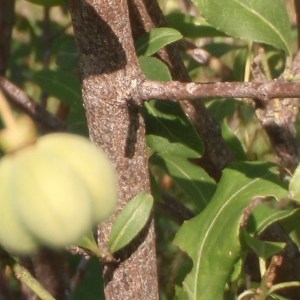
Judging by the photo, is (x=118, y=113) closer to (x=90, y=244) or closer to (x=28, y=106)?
(x=90, y=244)

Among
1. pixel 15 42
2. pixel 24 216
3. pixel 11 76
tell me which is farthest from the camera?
pixel 15 42

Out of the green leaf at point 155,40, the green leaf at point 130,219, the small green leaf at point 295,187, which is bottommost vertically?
the small green leaf at point 295,187

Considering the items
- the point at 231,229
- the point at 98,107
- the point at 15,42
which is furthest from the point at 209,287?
the point at 15,42

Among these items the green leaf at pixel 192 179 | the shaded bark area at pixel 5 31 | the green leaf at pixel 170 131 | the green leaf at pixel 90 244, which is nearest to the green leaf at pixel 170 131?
the green leaf at pixel 170 131

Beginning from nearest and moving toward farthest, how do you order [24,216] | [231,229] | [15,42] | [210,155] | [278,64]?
[24,216], [231,229], [210,155], [278,64], [15,42]

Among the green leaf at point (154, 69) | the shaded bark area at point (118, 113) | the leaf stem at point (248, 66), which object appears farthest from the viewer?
the leaf stem at point (248, 66)

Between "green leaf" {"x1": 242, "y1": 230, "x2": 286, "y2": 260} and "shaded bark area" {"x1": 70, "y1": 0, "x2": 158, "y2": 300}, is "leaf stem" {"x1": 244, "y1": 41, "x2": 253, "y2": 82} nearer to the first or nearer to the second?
"green leaf" {"x1": 242, "y1": 230, "x2": 286, "y2": 260}

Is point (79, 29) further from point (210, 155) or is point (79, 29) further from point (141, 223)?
point (210, 155)

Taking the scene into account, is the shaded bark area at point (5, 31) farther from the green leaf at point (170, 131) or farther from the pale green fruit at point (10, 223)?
the pale green fruit at point (10, 223)
